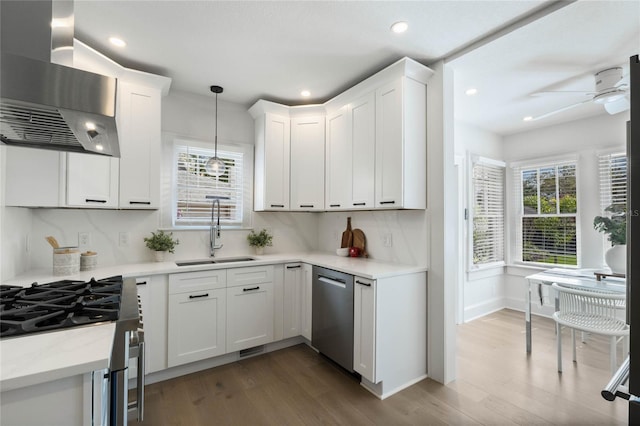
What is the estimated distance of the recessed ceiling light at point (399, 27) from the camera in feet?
6.85

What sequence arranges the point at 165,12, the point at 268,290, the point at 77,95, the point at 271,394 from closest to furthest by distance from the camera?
the point at 77,95
the point at 165,12
the point at 271,394
the point at 268,290

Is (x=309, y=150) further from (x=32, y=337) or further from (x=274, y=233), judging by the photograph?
(x=32, y=337)

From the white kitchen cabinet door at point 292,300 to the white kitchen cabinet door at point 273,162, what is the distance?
74 cm

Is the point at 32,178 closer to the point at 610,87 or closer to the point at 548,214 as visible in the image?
the point at 610,87

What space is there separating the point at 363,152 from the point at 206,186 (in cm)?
178

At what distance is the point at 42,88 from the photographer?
3.15 feet

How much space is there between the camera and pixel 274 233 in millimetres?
3701

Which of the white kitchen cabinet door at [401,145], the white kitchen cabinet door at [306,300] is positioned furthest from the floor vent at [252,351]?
the white kitchen cabinet door at [401,145]

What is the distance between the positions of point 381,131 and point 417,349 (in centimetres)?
193

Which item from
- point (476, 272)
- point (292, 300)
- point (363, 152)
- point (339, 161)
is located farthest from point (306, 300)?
point (476, 272)

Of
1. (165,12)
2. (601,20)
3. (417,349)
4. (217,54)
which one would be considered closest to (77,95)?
(165,12)

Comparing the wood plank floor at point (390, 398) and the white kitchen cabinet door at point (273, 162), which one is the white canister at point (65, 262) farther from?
the white kitchen cabinet door at point (273, 162)

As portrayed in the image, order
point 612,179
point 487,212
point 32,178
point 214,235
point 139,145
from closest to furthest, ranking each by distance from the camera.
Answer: point 32,178
point 139,145
point 214,235
point 612,179
point 487,212

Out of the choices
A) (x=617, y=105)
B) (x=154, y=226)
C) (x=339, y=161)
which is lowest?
(x=154, y=226)
